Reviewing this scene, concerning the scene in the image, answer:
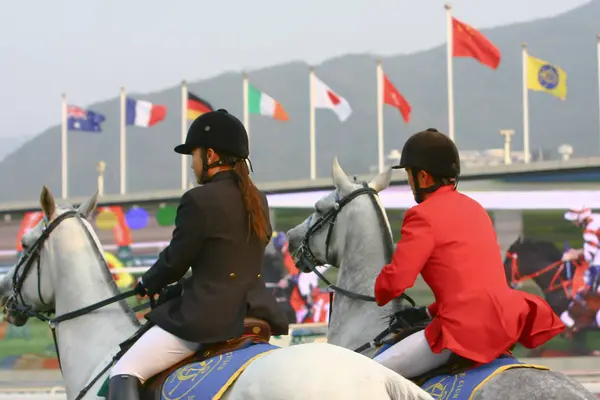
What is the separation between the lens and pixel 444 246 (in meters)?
5.55

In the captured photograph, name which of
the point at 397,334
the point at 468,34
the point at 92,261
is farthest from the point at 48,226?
the point at 468,34

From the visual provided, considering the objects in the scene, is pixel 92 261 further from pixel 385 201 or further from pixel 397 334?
pixel 385 201

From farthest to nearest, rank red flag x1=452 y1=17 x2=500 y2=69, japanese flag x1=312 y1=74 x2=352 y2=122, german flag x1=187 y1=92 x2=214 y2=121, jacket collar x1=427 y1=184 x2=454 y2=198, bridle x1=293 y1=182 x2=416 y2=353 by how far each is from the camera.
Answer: japanese flag x1=312 y1=74 x2=352 y2=122 → german flag x1=187 y1=92 x2=214 y2=121 → red flag x1=452 y1=17 x2=500 y2=69 → bridle x1=293 y1=182 x2=416 y2=353 → jacket collar x1=427 y1=184 x2=454 y2=198

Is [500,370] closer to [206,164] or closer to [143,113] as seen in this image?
[206,164]

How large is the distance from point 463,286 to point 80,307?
7.79 ft

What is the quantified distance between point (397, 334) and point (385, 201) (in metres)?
15.0

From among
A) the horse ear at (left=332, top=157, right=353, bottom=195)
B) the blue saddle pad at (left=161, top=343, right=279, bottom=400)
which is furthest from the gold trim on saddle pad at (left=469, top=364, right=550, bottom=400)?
the horse ear at (left=332, top=157, right=353, bottom=195)

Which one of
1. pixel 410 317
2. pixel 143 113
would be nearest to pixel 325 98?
pixel 143 113

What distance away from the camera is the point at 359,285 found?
693cm

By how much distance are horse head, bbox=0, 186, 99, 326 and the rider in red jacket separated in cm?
199

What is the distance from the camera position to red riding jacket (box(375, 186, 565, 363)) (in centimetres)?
544

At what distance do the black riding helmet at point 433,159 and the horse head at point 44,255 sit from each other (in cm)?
207

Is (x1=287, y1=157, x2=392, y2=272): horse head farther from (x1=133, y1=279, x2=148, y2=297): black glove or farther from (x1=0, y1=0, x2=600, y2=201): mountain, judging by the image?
(x1=0, y1=0, x2=600, y2=201): mountain

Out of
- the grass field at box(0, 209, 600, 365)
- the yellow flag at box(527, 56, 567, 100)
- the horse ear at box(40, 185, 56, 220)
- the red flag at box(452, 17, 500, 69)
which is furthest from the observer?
the yellow flag at box(527, 56, 567, 100)
